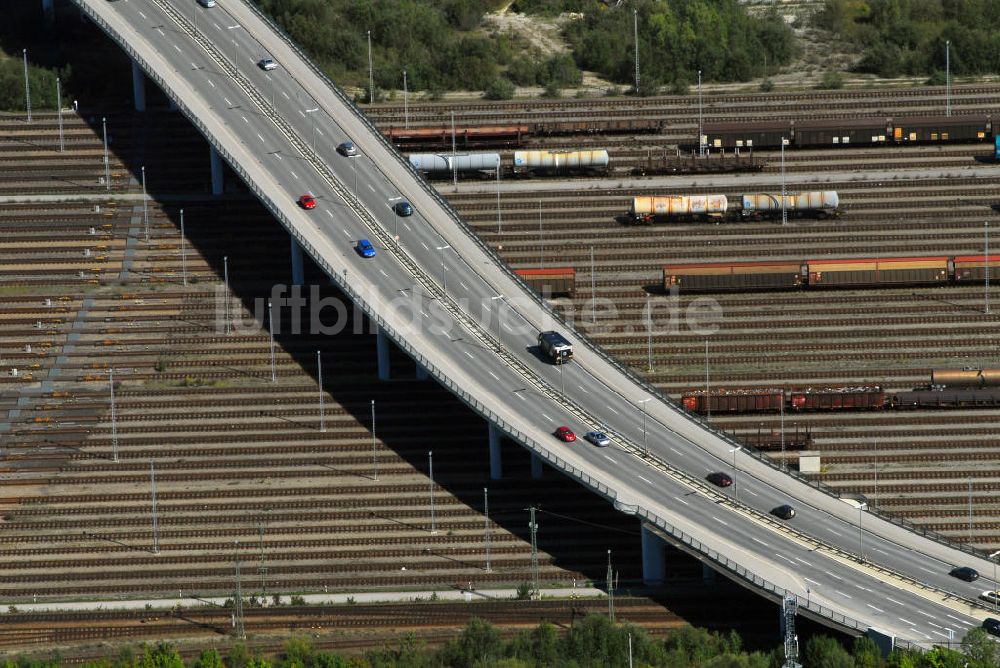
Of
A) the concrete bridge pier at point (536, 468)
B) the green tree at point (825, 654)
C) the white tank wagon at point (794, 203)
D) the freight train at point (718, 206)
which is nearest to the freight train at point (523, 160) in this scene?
the freight train at point (718, 206)

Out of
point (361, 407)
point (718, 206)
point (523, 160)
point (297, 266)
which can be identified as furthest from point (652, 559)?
point (523, 160)

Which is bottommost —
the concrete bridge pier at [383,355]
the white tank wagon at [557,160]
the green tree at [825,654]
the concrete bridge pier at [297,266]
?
the green tree at [825,654]

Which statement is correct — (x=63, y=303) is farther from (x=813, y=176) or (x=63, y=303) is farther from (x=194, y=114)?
(x=813, y=176)

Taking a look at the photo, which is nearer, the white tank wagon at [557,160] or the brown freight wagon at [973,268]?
the brown freight wagon at [973,268]

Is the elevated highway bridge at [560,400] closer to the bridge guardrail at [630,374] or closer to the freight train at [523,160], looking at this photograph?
the bridge guardrail at [630,374]

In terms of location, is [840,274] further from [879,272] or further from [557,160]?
[557,160]

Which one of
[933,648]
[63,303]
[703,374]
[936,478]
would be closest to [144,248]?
[63,303]
